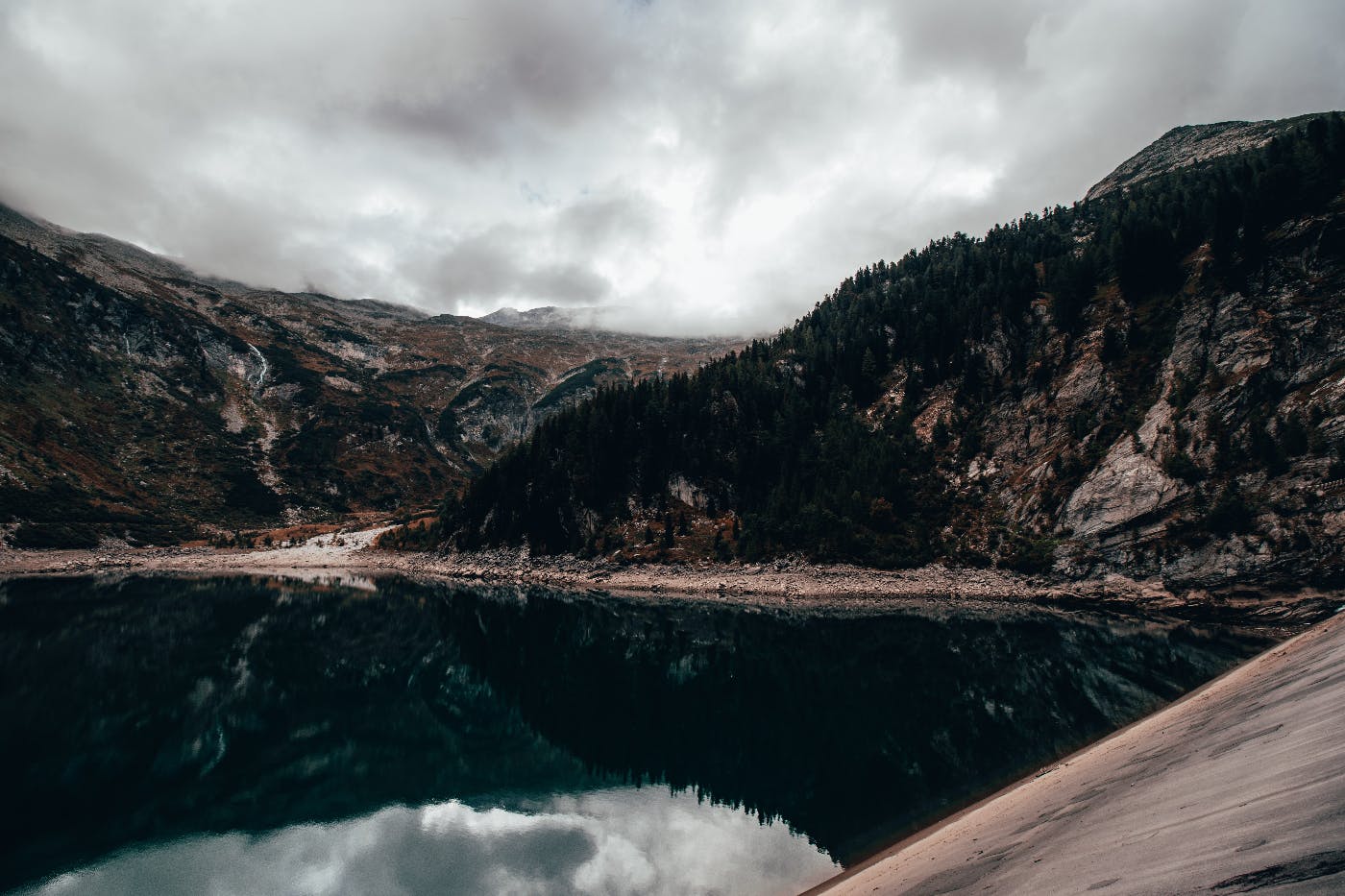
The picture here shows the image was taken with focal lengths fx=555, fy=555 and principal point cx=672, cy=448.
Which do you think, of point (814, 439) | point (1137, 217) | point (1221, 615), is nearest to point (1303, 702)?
point (1221, 615)

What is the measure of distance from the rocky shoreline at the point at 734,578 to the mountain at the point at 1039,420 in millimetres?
2188

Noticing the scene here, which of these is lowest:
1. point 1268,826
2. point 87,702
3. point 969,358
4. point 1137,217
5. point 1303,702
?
point 87,702

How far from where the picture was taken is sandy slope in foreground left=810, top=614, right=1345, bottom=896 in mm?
4949

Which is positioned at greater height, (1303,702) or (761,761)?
(1303,702)

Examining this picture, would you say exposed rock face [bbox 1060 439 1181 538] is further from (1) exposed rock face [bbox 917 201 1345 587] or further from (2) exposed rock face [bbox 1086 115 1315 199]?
(2) exposed rock face [bbox 1086 115 1315 199]

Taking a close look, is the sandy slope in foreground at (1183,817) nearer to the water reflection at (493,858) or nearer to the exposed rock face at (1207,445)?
the water reflection at (493,858)

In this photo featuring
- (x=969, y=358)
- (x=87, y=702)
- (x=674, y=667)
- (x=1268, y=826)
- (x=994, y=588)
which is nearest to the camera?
(x=1268, y=826)

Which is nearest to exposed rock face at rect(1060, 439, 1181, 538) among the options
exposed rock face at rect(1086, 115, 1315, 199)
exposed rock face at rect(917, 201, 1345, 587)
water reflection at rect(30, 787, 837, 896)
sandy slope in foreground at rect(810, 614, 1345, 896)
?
exposed rock face at rect(917, 201, 1345, 587)

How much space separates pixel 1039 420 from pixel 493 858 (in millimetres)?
79219

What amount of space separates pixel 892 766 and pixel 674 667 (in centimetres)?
2020

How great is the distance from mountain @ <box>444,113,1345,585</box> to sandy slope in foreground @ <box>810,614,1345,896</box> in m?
40.8

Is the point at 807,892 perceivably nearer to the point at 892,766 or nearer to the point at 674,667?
the point at 892,766

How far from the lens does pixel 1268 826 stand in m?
5.49

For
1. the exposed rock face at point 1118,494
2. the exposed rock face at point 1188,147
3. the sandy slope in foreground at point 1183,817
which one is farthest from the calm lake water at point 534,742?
the exposed rock face at point 1188,147
